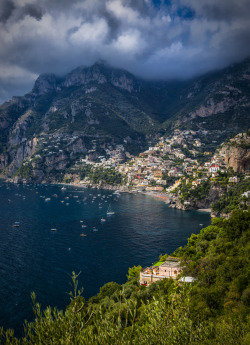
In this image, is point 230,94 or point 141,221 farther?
point 230,94

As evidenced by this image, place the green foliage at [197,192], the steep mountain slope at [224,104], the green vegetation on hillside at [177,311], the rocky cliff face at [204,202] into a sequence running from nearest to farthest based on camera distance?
the green vegetation on hillside at [177,311], the rocky cliff face at [204,202], the green foliage at [197,192], the steep mountain slope at [224,104]

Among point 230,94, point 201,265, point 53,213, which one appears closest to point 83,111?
point 230,94

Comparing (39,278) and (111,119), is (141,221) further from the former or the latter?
(111,119)

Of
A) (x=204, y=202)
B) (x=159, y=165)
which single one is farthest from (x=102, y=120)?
(x=204, y=202)

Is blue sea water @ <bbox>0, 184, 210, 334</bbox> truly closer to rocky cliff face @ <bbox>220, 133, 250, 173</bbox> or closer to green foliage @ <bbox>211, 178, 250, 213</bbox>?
Answer: green foliage @ <bbox>211, 178, 250, 213</bbox>

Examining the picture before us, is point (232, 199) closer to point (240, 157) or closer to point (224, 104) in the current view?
point (240, 157)

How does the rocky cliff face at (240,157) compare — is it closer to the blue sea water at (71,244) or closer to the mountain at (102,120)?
the blue sea water at (71,244)

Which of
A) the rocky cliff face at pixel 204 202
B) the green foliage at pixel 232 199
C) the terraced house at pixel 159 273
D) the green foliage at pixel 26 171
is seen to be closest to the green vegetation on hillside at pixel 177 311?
the terraced house at pixel 159 273
